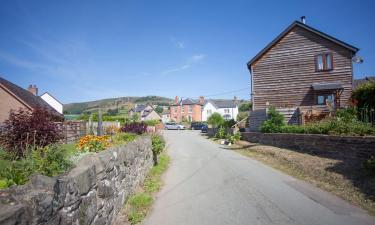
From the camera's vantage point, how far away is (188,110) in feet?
270

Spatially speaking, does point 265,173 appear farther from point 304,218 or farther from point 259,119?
point 259,119

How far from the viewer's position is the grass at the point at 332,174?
713cm

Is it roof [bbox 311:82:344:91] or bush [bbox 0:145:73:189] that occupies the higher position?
roof [bbox 311:82:344:91]

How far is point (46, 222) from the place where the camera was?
287cm

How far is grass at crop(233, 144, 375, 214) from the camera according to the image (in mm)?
7133

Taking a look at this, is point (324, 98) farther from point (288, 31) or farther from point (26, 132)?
point (26, 132)

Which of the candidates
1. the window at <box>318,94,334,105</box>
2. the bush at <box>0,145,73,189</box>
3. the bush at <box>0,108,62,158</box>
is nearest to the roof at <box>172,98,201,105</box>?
the window at <box>318,94,334,105</box>

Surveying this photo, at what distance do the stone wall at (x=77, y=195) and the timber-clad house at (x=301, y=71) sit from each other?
18.3 meters

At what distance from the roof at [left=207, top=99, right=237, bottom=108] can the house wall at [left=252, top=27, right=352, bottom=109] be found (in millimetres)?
59169

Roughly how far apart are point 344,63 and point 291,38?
523 cm

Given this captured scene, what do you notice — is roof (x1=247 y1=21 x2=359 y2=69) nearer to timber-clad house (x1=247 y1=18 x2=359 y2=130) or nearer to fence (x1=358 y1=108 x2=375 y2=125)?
timber-clad house (x1=247 y1=18 x2=359 y2=130)

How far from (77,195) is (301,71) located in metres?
25.0

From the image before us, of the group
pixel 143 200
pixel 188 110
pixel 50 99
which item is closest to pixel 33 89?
pixel 50 99

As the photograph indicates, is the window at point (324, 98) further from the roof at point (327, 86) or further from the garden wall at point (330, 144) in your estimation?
the garden wall at point (330, 144)
